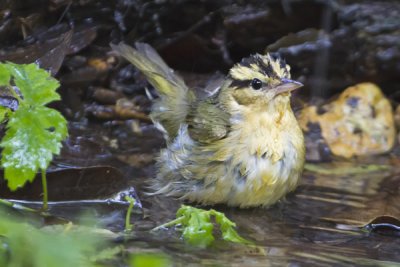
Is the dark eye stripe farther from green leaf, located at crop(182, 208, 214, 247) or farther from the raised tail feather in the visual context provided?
green leaf, located at crop(182, 208, 214, 247)

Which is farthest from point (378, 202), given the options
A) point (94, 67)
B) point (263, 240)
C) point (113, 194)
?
point (94, 67)

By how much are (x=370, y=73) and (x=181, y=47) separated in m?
1.50

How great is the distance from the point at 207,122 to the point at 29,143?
1395 mm

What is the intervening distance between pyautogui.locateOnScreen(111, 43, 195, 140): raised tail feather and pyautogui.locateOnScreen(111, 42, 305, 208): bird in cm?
17

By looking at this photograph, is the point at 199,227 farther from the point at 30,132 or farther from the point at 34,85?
the point at 34,85

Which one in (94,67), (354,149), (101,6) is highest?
(101,6)

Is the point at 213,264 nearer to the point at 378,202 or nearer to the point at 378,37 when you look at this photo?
the point at 378,202

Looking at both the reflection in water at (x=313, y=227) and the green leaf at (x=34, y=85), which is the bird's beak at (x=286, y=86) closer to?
the reflection in water at (x=313, y=227)

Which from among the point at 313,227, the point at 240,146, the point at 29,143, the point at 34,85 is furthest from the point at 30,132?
the point at 313,227

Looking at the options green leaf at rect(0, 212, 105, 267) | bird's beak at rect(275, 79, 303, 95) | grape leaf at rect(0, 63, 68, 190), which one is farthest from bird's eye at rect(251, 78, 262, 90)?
green leaf at rect(0, 212, 105, 267)

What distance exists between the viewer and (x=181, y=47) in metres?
6.16

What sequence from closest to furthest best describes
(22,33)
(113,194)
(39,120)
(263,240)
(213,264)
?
(213,264) → (39,120) → (263,240) → (113,194) → (22,33)

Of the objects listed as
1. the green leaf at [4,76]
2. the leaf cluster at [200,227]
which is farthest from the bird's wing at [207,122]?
the green leaf at [4,76]

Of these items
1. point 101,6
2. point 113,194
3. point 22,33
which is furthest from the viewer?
point 101,6
